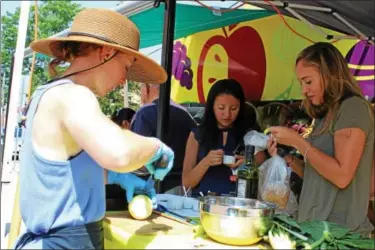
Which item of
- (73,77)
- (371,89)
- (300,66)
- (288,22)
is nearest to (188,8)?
(288,22)

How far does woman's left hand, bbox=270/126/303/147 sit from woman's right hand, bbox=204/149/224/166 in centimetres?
50

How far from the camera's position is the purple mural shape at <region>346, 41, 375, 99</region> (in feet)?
13.6

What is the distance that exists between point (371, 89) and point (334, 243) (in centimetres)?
314

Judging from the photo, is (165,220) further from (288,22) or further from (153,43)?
(153,43)

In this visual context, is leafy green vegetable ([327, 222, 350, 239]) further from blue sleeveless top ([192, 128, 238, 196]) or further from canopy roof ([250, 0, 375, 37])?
canopy roof ([250, 0, 375, 37])

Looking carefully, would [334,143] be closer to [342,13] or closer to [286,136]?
[286,136]

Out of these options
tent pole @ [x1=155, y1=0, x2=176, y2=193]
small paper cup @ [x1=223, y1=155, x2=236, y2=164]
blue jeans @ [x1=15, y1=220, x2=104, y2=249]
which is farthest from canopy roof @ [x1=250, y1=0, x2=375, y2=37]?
blue jeans @ [x1=15, y1=220, x2=104, y2=249]

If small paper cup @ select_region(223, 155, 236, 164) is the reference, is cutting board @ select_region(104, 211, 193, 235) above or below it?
below

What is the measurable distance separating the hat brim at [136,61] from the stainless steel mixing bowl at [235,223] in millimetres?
528

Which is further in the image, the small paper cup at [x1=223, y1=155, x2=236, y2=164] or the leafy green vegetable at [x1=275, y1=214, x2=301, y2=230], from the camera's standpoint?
the small paper cup at [x1=223, y1=155, x2=236, y2=164]

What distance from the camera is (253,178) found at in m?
1.99

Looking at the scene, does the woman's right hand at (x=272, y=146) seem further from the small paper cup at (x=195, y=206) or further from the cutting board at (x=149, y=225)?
the cutting board at (x=149, y=225)

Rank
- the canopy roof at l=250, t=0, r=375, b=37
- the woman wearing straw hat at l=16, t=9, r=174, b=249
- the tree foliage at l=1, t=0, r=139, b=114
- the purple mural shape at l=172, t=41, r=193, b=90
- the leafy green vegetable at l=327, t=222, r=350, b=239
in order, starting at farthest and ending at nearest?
the purple mural shape at l=172, t=41, r=193, b=90 → the canopy roof at l=250, t=0, r=375, b=37 → the tree foliage at l=1, t=0, r=139, b=114 → the leafy green vegetable at l=327, t=222, r=350, b=239 → the woman wearing straw hat at l=16, t=9, r=174, b=249

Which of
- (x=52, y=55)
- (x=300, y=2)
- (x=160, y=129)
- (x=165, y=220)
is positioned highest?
(x=300, y=2)
